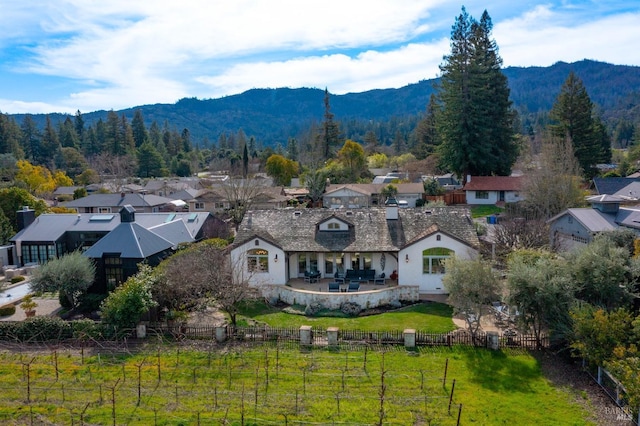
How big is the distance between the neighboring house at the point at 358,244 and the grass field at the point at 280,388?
8438mm

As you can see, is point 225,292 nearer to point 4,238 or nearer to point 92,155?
point 4,238

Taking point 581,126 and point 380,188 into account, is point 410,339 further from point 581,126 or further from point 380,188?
point 581,126

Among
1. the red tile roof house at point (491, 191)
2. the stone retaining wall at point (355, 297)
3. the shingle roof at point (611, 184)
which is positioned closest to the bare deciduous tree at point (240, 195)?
the stone retaining wall at point (355, 297)

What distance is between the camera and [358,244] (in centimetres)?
2894

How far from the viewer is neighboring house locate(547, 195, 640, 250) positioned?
87.9 feet

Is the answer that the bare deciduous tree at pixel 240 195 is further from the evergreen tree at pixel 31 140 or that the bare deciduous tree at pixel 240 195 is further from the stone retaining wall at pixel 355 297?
the evergreen tree at pixel 31 140

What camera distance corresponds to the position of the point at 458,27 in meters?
62.1

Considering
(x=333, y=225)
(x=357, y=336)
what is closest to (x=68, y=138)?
(x=333, y=225)

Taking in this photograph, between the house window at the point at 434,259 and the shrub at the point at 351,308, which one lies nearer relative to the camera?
the shrub at the point at 351,308

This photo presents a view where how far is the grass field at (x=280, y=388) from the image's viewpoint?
48.0 feet

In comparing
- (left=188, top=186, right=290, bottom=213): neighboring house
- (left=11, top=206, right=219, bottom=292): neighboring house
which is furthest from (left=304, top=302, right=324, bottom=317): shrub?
(left=188, top=186, right=290, bottom=213): neighboring house

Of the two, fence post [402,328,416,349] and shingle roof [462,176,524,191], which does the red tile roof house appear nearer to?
shingle roof [462,176,524,191]

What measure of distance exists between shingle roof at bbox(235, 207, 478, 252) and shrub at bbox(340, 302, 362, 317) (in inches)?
171

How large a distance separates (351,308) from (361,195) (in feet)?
118
